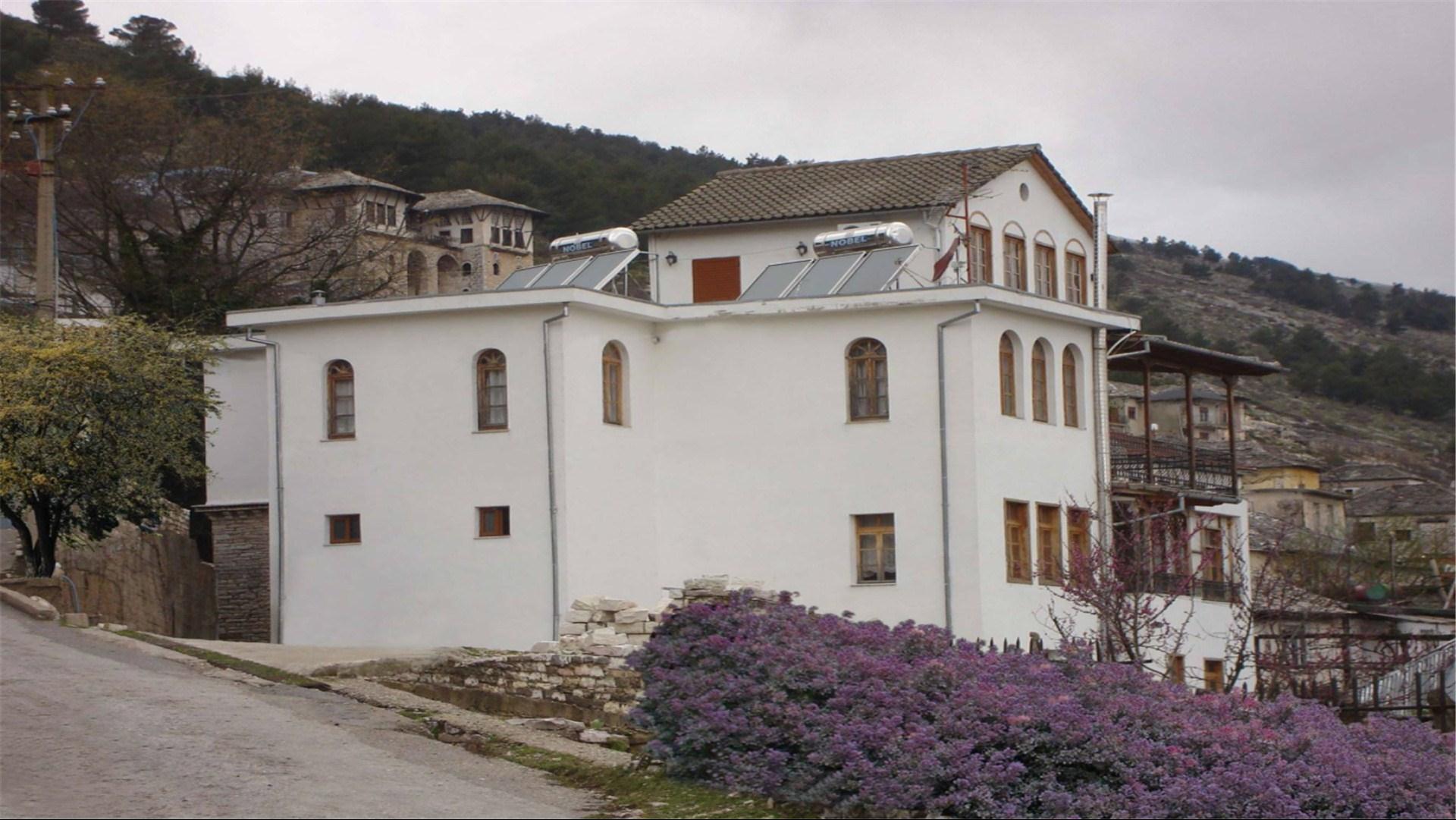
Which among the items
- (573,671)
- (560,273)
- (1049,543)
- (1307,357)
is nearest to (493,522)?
(560,273)

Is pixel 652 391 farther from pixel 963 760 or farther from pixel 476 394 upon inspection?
pixel 963 760

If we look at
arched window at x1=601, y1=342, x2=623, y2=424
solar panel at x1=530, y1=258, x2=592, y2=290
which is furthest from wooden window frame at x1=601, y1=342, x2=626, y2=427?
solar panel at x1=530, y1=258, x2=592, y2=290

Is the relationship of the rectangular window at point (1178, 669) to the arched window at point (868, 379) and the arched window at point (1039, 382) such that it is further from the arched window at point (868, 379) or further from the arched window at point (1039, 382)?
the arched window at point (868, 379)

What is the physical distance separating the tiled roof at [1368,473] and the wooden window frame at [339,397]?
65.1 meters

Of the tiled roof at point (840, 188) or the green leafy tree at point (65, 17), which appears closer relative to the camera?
the tiled roof at point (840, 188)

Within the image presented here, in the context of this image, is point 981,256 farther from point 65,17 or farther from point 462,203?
point 65,17

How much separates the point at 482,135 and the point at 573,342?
6488cm

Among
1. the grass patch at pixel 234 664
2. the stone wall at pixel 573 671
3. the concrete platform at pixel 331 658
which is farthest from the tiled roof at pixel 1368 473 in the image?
the grass patch at pixel 234 664

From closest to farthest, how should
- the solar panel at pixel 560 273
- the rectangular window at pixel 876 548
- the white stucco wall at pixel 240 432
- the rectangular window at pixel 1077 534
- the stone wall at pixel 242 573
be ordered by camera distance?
1. the rectangular window at pixel 876 548
2. the rectangular window at pixel 1077 534
3. the solar panel at pixel 560 273
4. the stone wall at pixel 242 573
5. the white stucco wall at pixel 240 432

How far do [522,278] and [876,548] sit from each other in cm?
840

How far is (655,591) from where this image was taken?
31.5 metres

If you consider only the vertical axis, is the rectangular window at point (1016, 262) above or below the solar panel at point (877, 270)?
above

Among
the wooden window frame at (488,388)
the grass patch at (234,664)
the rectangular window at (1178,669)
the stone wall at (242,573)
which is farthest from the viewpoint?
the stone wall at (242,573)

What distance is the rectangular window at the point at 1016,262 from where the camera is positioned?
3841 centimetres
